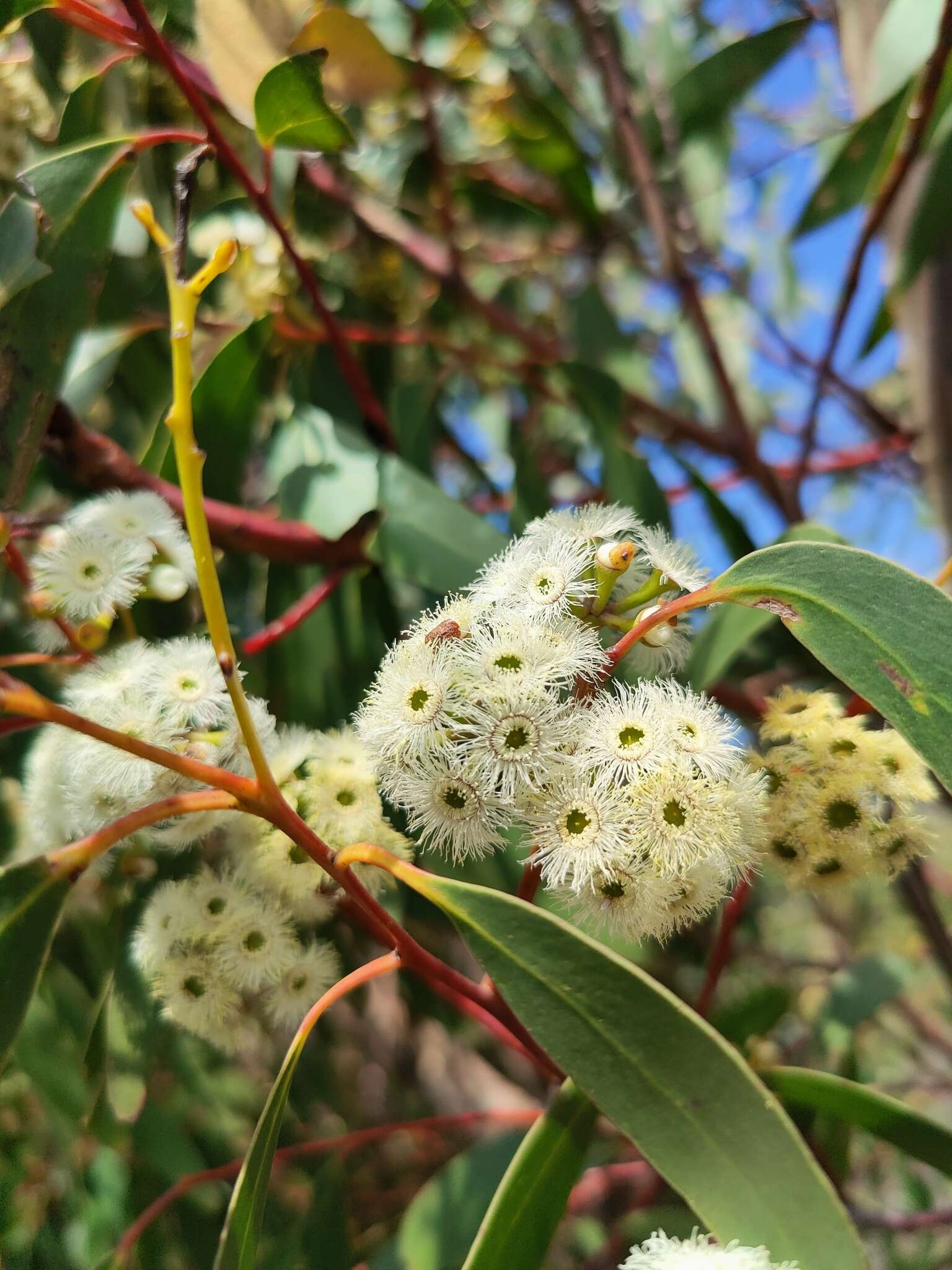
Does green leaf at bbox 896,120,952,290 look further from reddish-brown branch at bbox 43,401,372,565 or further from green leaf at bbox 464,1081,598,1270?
green leaf at bbox 464,1081,598,1270

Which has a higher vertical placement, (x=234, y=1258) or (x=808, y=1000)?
(x=234, y=1258)

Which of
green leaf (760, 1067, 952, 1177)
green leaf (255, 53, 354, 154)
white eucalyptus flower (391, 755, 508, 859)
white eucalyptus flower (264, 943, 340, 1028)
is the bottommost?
white eucalyptus flower (264, 943, 340, 1028)

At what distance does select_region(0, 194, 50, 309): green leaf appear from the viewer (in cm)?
100

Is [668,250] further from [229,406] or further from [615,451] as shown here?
[229,406]

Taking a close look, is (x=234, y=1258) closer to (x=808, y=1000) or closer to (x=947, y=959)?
(x=947, y=959)

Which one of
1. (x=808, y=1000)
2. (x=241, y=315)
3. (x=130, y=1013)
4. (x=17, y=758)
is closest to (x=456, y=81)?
(x=241, y=315)

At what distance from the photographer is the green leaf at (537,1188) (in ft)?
2.76

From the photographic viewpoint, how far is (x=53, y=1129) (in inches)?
56.3

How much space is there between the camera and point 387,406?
6.23 feet

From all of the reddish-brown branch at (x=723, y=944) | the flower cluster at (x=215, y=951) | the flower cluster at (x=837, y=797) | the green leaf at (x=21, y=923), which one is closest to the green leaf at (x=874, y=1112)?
the reddish-brown branch at (x=723, y=944)

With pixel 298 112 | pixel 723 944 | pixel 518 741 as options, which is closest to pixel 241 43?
pixel 298 112

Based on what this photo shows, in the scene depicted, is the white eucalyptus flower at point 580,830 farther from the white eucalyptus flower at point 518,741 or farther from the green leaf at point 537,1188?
the green leaf at point 537,1188

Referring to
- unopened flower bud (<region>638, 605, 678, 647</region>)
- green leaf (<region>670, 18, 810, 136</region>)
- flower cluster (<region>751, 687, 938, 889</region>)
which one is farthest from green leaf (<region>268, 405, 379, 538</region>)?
green leaf (<region>670, 18, 810, 136</region>)

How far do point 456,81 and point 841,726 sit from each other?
1.56 m
